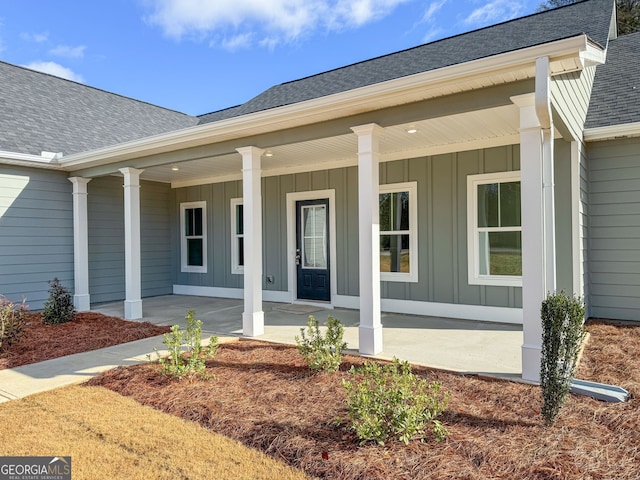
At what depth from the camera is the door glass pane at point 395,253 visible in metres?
6.95

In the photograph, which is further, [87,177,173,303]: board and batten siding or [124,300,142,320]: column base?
[87,177,173,303]: board and batten siding

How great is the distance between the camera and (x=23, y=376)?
410 cm

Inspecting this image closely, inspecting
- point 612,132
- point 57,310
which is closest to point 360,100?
point 612,132

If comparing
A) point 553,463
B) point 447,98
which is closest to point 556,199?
point 447,98

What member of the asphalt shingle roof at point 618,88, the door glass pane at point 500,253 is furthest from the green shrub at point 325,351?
the asphalt shingle roof at point 618,88

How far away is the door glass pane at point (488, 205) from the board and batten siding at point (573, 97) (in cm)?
Answer: 122

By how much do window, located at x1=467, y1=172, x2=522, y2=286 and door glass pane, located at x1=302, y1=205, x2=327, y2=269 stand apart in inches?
106

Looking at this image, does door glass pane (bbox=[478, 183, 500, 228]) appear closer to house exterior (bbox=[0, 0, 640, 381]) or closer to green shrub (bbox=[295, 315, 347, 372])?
house exterior (bbox=[0, 0, 640, 381])

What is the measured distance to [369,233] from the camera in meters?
4.55

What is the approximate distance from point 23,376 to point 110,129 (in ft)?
23.2

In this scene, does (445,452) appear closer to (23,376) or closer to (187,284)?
(23,376)

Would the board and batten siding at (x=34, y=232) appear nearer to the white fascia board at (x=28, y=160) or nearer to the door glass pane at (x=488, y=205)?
the white fascia board at (x=28, y=160)

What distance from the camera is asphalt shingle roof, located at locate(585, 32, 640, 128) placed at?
20.1ft

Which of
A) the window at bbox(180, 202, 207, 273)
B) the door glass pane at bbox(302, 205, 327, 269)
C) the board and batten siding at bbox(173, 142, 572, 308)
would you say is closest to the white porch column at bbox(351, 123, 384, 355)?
the board and batten siding at bbox(173, 142, 572, 308)
